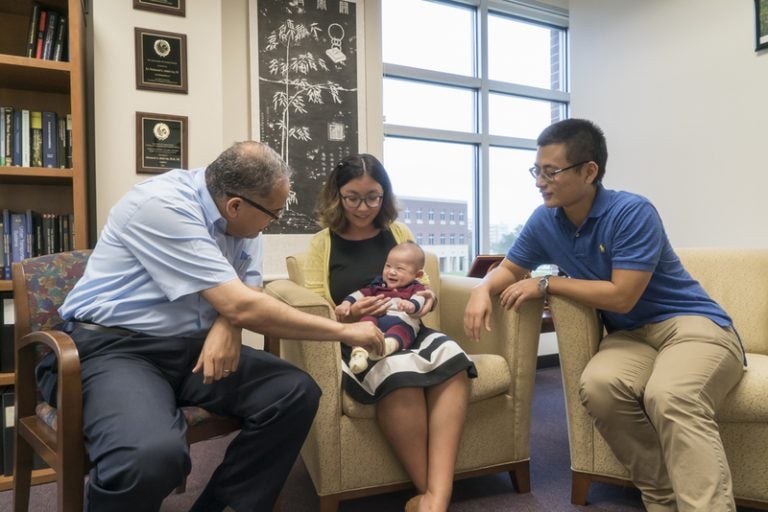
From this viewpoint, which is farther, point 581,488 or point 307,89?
point 307,89

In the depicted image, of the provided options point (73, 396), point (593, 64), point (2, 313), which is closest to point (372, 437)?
point (73, 396)

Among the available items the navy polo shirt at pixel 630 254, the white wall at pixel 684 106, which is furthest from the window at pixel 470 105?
the navy polo shirt at pixel 630 254

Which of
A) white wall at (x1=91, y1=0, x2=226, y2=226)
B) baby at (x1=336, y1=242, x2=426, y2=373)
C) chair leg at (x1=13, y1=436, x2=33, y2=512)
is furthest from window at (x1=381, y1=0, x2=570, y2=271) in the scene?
chair leg at (x1=13, y1=436, x2=33, y2=512)

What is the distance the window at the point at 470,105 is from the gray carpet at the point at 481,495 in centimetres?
190

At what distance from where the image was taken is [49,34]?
6.86 ft

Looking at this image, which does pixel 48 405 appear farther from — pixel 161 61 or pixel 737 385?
pixel 737 385

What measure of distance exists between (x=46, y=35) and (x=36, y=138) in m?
0.43

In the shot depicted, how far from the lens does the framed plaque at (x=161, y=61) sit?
94.6 inches

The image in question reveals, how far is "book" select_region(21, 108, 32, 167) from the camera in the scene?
209 centimetres

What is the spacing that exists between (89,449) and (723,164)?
3295mm

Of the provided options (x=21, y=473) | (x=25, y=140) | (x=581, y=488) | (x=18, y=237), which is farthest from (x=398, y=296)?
(x=25, y=140)

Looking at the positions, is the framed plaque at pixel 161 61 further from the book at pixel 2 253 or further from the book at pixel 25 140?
the book at pixel 2 253

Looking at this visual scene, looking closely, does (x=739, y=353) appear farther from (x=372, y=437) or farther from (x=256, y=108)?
(x=256, y=108)

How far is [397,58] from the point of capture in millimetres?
3553
